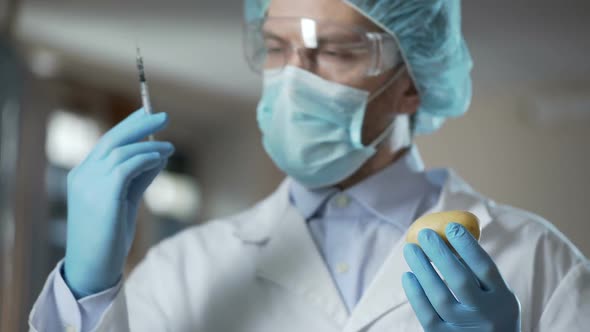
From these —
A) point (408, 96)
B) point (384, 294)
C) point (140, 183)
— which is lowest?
point (384, 294)

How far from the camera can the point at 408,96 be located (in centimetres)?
136

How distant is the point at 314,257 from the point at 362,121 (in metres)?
0.22

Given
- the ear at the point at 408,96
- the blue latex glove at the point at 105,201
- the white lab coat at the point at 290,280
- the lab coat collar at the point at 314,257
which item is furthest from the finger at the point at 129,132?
the ear at the point at 408,96

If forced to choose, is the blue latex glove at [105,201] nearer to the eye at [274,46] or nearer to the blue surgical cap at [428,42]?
the eye at [274,46]

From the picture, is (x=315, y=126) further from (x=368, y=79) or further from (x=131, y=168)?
(x=131, y=168)

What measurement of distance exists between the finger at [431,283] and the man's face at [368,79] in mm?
387

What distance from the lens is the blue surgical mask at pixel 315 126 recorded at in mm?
1241

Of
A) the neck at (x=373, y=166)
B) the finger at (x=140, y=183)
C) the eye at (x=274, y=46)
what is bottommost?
the neck at (x=373, y=166)

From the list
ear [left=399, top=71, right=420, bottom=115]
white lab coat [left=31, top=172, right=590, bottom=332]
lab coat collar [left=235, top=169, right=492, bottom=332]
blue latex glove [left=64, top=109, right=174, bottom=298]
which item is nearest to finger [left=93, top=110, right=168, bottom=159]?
blue latex glove [left=64, top=109, right=174, bottom=298]

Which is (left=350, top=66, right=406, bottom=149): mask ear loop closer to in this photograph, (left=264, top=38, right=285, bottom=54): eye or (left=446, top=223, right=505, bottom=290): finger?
(left=264, top=38, right=285, bottom=54): eye

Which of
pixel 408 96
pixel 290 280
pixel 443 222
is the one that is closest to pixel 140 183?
pixel 290 280

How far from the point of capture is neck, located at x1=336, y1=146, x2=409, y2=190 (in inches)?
52.1

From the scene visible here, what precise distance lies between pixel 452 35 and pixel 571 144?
10.8ft

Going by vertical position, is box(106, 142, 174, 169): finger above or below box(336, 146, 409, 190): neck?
above
